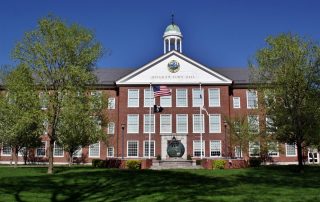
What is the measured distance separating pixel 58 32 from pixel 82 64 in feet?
8.89

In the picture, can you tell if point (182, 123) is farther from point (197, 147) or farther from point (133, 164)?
point (133, 164)

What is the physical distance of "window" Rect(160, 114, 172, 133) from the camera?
163ft

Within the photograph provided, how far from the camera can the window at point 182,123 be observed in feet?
163

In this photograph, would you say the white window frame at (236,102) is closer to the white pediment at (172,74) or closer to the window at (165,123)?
the white pediment at (172,74)

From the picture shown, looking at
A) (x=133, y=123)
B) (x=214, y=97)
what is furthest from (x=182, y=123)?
(x=133, y=123)

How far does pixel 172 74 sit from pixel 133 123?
762cm

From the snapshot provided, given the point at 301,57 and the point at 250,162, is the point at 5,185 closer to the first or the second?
the point at 301,57

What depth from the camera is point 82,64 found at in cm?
2914

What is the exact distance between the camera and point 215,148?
49.2 m

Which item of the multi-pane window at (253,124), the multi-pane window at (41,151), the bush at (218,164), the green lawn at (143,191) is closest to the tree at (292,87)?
the multi-pane window at (253,124)

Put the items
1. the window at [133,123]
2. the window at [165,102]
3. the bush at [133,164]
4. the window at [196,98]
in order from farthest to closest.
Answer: the window at [165,102] → the window at [196,98] → the window at [133,123] → the bush at [133,164]

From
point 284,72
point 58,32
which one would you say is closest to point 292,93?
point 284,72

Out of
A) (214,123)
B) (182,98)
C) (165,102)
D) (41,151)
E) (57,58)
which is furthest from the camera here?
(41,151)

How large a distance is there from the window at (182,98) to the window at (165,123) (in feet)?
6.47
